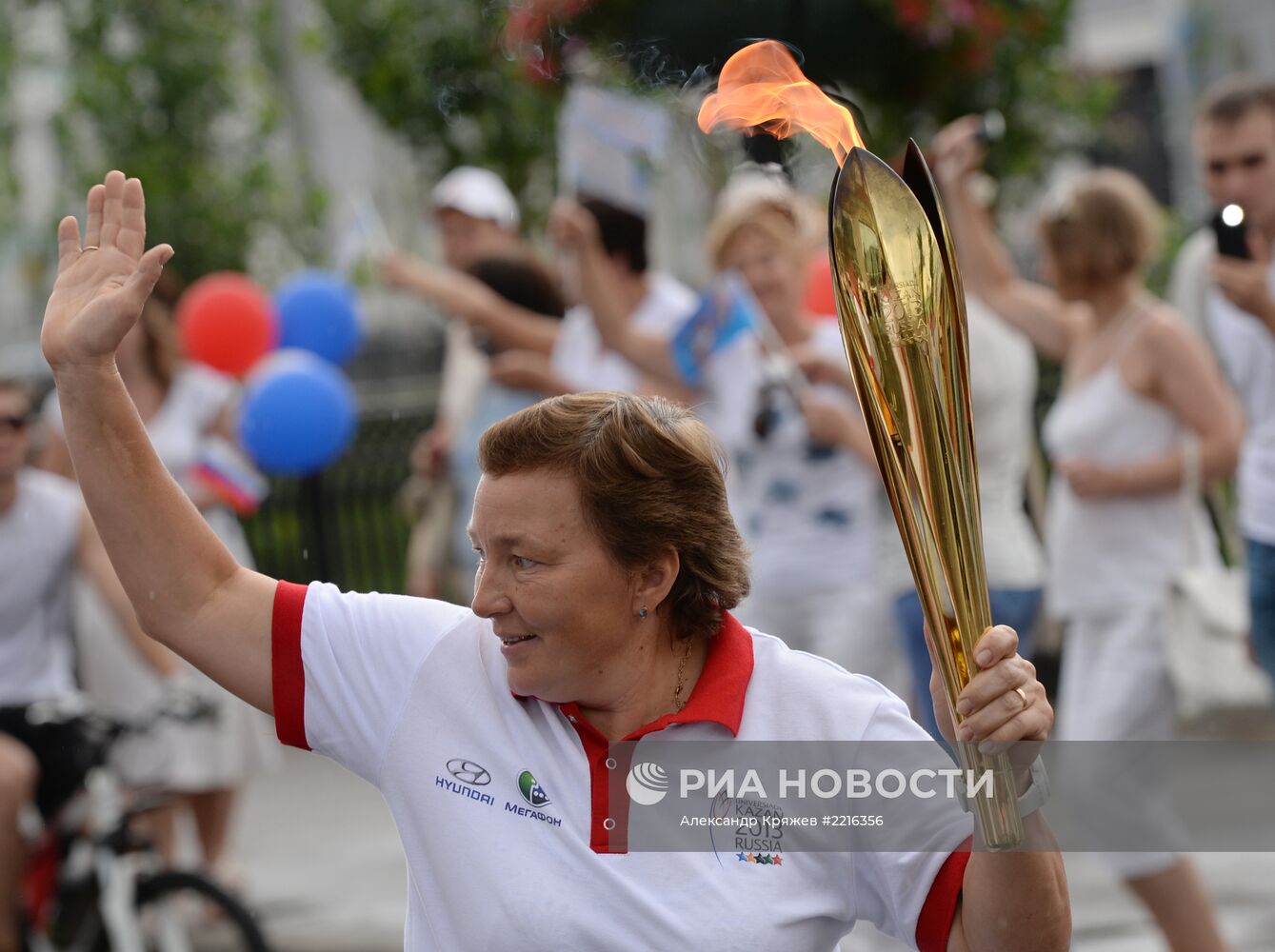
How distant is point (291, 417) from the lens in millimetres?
6941

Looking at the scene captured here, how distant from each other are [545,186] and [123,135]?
329 cm

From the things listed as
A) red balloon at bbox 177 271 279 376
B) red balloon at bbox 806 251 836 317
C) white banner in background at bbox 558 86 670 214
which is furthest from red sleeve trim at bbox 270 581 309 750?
red balloon at bbox 177 271 279 376

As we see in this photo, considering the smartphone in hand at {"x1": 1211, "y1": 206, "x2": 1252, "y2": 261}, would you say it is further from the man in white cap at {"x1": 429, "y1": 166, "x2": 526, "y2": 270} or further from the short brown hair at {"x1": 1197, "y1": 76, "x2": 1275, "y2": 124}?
the man in white cap at {"x1": 429, "y1": 166, "x2": 526, "y2": 270}

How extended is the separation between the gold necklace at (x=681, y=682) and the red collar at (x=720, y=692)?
0.01 meters

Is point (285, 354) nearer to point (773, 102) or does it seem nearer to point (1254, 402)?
point (1254, 402)

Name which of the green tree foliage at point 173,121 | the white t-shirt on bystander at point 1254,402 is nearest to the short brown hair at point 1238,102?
the white t-shirt on bystander at point 1254,402

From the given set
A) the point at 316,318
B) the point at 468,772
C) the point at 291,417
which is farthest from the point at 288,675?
the point at 316,318

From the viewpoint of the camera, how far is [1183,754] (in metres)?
7.64

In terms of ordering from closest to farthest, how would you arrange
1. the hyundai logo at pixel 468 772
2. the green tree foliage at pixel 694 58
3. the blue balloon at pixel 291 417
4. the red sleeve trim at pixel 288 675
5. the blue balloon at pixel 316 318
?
the hyundai logo at pixel 468 772
the red sleeve trim at pixel 288 675
the blue balloon at pixel 291 417
the green tree foliage at pixel 694 58
the blue balloon at pixel 316 318

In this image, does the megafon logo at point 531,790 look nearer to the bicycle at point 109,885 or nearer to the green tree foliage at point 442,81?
the bicycle at point 109,885

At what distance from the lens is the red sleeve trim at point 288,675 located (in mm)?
2301

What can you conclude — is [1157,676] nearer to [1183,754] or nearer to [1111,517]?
[1111,517]

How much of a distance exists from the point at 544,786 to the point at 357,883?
183 inches

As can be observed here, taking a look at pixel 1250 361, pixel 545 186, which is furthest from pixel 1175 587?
pixel 545 186
